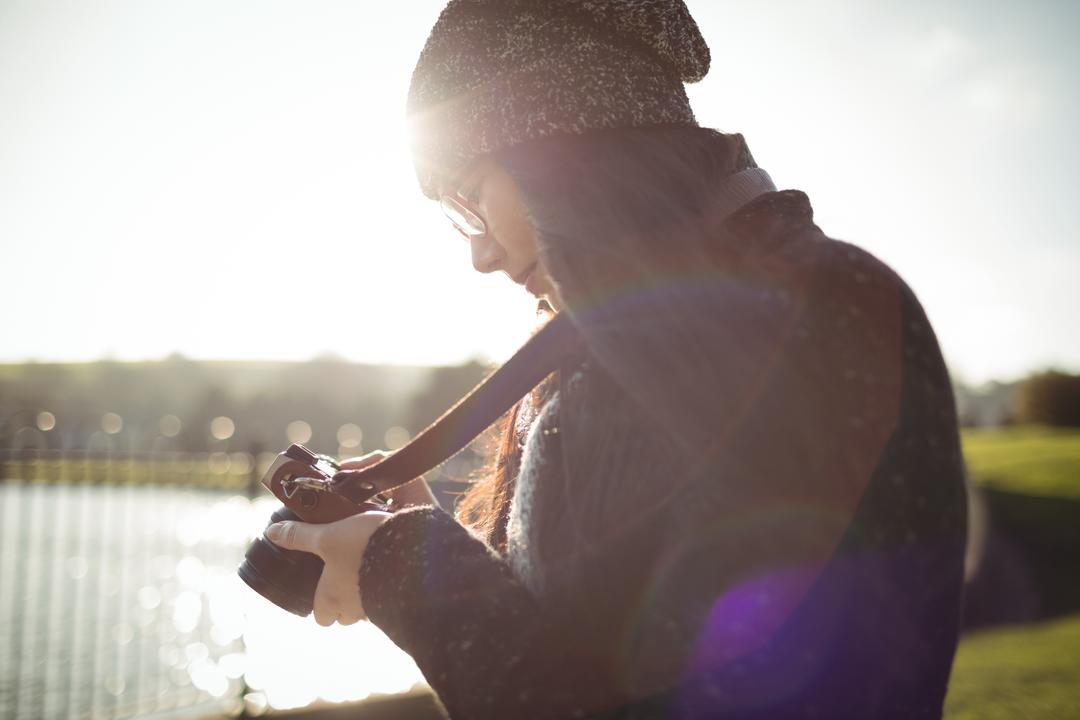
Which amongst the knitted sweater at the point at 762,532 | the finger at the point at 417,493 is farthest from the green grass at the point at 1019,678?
the knitted sweater at the point at 762,532

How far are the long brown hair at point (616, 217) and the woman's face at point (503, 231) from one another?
49 millimetres

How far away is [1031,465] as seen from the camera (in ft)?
42.3

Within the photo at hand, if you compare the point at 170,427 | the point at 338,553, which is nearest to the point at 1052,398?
the point at 170,427

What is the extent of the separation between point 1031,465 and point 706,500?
14644mm

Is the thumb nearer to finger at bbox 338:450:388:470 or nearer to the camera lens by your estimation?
the camera lens

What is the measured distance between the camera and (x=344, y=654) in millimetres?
8594

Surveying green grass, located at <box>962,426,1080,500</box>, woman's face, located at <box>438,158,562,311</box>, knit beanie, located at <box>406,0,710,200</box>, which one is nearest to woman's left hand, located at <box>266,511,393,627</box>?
woman's face, located at <box>438,158,562,311</box>

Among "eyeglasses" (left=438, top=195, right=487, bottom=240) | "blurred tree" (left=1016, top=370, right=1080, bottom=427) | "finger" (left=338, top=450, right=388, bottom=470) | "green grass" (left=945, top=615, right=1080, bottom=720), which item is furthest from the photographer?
"blurred tree" (left=1016, top=370, right=1080, bottom=427)

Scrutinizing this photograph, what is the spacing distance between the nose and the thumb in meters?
0.58

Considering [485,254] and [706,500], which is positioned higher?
[485,254]

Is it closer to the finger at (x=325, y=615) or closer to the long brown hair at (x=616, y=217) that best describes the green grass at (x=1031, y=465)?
the long brown hair at (x=616, y=217)

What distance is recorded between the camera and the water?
20.8 feet

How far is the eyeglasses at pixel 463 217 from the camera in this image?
4.87 ft

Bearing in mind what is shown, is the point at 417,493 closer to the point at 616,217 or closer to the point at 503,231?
the point at 503,231
